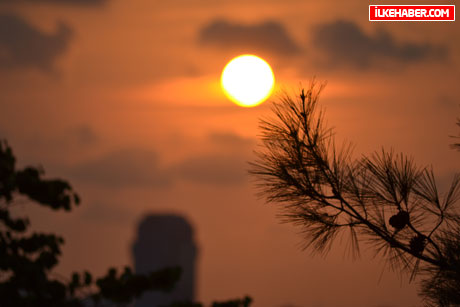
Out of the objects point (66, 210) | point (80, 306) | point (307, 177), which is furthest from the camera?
point (66, 210)

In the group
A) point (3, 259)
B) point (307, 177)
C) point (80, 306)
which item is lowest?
point (80, 306)

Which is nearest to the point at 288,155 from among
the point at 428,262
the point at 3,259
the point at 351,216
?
the point at 351,216

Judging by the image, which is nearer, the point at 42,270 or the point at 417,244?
the point at 417,244

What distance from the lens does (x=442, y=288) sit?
21.0 feet

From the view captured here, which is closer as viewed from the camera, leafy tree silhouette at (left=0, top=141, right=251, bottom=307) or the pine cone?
the pine cone

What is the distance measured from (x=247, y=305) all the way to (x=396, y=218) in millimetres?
5066

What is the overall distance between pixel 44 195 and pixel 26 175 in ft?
1.28

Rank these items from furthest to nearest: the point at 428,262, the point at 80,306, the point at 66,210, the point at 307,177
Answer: the point at 66,210 < the point at 80,306 < the point at 307,177 < the point at 428,262

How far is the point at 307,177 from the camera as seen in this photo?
267 inches

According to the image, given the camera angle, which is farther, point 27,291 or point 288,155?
point 27,291

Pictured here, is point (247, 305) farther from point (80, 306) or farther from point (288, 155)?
point (288, 155)

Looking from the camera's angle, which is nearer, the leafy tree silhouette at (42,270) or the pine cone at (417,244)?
the pine cone at (417,244)

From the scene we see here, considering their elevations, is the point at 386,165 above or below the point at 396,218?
above

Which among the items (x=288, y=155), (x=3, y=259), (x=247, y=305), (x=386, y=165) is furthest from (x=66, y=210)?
(x=386, y=165)
